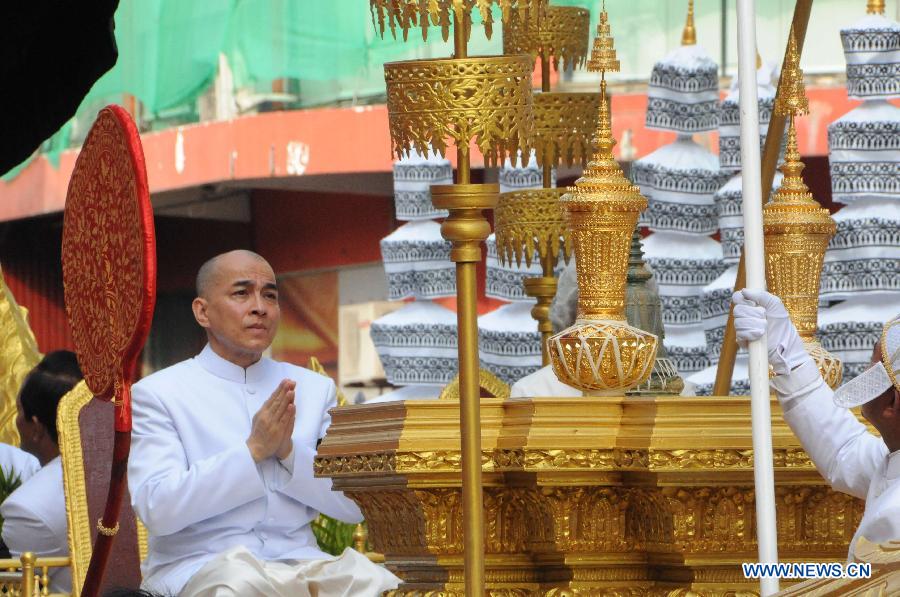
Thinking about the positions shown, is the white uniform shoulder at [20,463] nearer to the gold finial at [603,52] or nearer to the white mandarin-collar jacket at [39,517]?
the white mandarin-collar jacket at [39,517]

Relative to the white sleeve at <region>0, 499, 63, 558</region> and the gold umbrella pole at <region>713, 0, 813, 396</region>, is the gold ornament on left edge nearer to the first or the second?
the white sleeve at <region>0, 499, 63, 558</region>

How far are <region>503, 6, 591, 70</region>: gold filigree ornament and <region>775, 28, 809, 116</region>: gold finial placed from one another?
1071 mm

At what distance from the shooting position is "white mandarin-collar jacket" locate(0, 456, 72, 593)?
5.50 metres

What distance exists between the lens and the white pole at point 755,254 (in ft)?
10.3

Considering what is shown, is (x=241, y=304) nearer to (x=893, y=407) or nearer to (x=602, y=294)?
(x=602, y=294)

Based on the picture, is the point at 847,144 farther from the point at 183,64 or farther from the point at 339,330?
the point at 339,330

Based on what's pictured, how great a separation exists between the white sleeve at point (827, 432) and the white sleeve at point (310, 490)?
145cm

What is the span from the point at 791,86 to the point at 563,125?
85 centimetres

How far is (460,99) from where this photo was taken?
3.73m

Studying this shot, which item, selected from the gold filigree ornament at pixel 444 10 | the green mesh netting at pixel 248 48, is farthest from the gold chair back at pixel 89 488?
the green mesh netting at pixel 248 48

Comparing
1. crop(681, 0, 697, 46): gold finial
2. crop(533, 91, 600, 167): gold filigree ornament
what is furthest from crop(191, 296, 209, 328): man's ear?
crop(681, 0, 697, 46): gold finial

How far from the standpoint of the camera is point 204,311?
5031mm

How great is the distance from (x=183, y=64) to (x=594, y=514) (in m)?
8.51

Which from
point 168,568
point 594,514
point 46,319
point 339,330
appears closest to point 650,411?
point 594,514
